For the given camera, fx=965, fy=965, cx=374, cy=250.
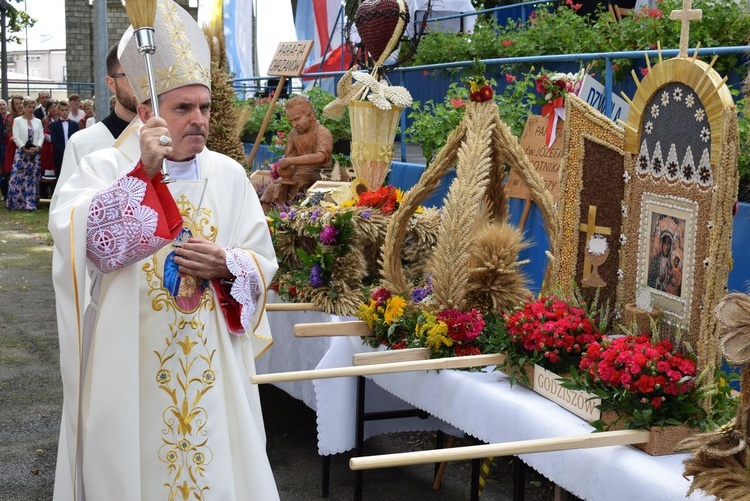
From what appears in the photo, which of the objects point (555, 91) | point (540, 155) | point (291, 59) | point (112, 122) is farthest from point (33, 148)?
point (555, 91)

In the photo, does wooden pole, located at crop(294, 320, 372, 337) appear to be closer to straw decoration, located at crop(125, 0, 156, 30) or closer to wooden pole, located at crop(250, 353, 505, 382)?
wooden pole, located at crop(250, 353, 505, 382)

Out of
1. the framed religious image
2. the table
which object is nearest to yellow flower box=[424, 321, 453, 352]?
the table

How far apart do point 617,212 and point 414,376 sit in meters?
1.03

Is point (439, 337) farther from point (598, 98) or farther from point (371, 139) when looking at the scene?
point (598, 98)

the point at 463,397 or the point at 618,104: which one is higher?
the point at 618,104

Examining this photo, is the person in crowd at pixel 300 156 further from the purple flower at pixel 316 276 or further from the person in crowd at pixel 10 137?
the person in crowd at pixel 10 137

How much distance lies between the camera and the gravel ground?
459cm

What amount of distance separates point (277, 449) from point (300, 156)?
1.68m

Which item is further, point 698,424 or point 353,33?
point 353,33

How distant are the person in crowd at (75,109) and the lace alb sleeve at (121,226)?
14624mm

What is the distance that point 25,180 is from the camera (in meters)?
16.2

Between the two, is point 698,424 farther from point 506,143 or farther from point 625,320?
point 506,143

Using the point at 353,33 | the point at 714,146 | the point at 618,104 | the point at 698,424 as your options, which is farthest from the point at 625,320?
A: the point at 353,33

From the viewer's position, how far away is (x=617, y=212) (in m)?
3.00
